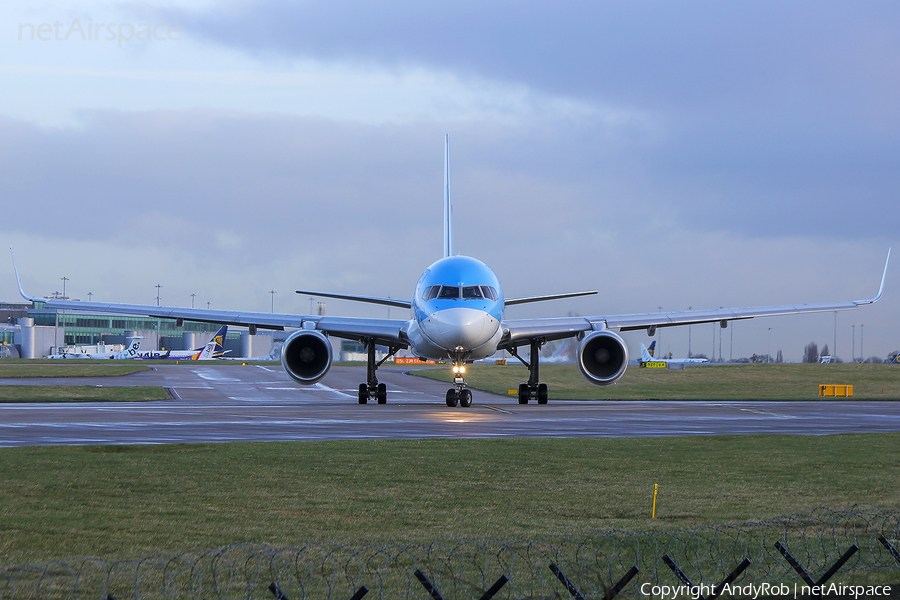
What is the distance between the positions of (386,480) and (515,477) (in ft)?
7.96

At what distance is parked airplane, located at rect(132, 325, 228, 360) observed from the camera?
134625 mm

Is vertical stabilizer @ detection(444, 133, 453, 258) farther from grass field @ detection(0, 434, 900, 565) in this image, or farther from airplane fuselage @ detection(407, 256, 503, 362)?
grass field @ detection(0, 434, 900, 565)

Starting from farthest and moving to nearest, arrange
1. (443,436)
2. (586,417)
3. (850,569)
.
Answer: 1. (586,417)
2. (443,436)
3. (850,569)

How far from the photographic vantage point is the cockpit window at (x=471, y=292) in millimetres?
32500

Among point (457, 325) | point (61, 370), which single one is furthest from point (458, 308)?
point (61, 370)

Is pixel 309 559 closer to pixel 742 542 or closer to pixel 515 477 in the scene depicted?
pixel 742 542

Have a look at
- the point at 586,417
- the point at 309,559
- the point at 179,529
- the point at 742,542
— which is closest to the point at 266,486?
the point at 179,529

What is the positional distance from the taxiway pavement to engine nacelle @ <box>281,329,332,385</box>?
4.79 feet

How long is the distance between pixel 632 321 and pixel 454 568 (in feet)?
101

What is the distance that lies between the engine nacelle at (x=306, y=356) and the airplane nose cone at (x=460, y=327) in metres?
4.95

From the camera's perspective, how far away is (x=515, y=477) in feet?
54.5

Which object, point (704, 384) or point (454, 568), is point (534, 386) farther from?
point (454, 568)

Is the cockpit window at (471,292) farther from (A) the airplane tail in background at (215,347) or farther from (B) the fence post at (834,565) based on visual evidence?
(A) the airplane tail in background at (215,347)

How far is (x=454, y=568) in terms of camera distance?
9.73 metres
